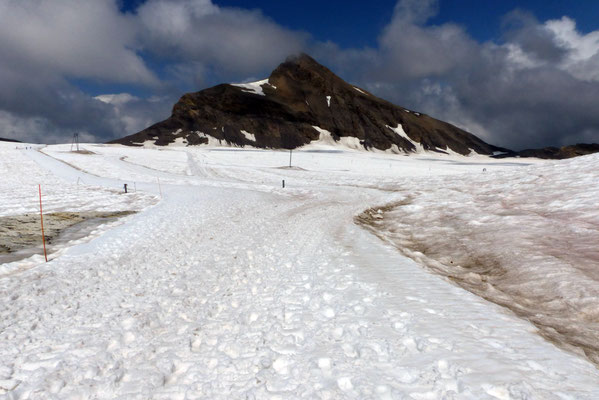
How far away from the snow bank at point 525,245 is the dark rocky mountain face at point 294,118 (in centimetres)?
12050

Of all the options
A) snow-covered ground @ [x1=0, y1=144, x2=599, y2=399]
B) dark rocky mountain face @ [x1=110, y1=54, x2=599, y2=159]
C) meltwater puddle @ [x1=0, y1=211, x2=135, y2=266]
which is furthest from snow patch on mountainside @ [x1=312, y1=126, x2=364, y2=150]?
snow-covered ground @ [x1=0, y1=144, x2=599, y2=399]

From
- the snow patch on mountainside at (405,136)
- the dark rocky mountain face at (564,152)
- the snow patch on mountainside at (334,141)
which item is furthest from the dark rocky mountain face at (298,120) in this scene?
the snow patch on mountainside at (334,141)

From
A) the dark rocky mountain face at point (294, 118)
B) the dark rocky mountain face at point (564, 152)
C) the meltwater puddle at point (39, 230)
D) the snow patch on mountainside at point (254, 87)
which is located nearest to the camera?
the meltwater puddle at point (39, 230)

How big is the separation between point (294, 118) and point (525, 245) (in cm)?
15095

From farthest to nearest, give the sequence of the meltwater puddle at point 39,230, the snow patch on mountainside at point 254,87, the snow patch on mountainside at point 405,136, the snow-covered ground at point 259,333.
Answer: the snow patch on mountainside at point 254,87 < the snow patch on mountainside at point 405,136 < the meltwater puddle at point 39,230 < the snow-covered ground at point 259,333

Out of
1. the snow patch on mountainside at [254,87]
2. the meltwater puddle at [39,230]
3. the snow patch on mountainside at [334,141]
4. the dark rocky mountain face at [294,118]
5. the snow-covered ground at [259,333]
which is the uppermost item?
the snow patch on mountainside at [254,87]

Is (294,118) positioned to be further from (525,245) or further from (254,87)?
(525,245)

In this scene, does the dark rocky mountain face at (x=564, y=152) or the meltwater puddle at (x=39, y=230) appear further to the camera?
the dark rocky mountain face at (x=564, y=152)

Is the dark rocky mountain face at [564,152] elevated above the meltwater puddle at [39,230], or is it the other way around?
the dark rocky mountain face at [564,152]

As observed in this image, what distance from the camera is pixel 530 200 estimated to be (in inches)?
646

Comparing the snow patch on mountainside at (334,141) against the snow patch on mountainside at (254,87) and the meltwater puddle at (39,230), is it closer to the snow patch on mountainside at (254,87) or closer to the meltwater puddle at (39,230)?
the snow patch on mountainside at (254,87)

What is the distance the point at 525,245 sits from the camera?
9.41 meters

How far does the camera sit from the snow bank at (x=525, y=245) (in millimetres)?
5871

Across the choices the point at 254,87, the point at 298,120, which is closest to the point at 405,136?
the point at 298,120
